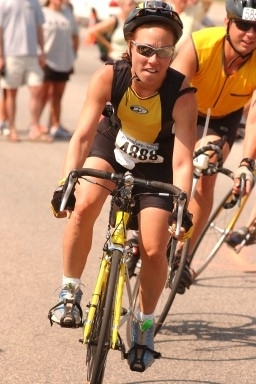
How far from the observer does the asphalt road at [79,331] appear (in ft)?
22.5

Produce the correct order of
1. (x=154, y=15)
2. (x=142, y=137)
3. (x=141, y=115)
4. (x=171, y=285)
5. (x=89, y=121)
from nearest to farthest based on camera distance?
1. (x=154, y=15)
2. (x=89, y=121)
3. (x=141, y=115)
4. (x=142, y=137)
5. (x=171, y=285)

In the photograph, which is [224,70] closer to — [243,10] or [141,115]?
[243,10]

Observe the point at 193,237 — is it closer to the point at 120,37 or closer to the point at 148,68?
the point at 148,68

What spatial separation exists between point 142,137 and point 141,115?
0.16 metres

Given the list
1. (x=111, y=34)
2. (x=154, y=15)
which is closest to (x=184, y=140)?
(x=154, y=15)

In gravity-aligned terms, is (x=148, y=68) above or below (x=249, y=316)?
above

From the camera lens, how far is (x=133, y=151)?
6.50 m

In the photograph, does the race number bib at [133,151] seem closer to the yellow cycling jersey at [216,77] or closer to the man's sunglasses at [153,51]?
the man's sunglasses at [153,51]

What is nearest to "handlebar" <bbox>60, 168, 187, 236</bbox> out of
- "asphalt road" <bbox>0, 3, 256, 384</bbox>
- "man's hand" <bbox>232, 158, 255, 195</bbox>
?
"man's hand" <bbox>232, 158, 255, 195</bbox>

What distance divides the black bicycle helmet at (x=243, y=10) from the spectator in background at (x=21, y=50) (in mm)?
7908

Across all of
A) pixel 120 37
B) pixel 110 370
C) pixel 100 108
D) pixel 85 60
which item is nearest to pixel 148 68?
pixel 100 108

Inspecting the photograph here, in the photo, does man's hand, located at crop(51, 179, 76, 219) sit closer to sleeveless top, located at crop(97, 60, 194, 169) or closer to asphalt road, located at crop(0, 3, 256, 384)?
sleeveless top, located at crop(97, 60, 194, 169)

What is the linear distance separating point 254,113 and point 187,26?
5328 mm

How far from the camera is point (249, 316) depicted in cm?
838
